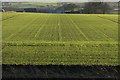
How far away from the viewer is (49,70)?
10031 millimetres

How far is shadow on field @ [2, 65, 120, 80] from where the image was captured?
930 cm

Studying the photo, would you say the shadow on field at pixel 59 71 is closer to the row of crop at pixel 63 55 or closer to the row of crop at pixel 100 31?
the row of crop at pixel 63 55

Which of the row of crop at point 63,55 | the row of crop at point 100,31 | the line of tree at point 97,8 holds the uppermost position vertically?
the line of tree at point 97,8

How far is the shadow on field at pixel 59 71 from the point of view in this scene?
366 inches

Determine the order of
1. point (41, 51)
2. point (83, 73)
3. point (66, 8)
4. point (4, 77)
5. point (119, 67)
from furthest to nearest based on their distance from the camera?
point (66, 8)
point (41, 51)
point (119, 67)
point (83, 73)
point (4, 77)

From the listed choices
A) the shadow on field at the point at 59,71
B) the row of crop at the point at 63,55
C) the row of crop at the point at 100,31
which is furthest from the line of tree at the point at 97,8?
the shadow on field at the point at 59,71

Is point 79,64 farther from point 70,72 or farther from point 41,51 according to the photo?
point 41,51

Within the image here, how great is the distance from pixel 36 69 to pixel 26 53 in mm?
3755

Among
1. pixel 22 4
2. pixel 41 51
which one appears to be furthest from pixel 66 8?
pixel 41 51

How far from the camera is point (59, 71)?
991 centimetres

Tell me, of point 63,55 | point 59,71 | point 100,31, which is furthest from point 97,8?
point 59,71

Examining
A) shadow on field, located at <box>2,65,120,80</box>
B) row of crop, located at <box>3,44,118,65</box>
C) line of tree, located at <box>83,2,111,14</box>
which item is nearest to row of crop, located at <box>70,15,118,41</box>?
row of crop, located at <box>3,44,118,65</box>

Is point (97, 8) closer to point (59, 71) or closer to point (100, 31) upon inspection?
point (100, 31)

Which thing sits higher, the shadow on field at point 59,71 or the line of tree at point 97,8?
the line of tree at point 97,8
